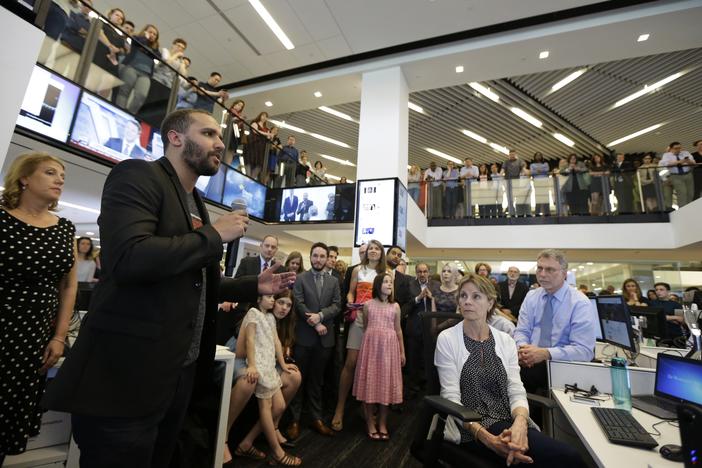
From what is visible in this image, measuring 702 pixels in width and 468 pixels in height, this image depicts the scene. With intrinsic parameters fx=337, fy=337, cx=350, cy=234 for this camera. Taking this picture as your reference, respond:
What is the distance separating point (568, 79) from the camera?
813cm

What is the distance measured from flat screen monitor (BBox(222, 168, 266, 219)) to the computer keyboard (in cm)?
588

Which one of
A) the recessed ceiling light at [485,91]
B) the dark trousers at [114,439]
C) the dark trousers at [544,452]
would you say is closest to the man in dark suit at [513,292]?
the dark trousers at [544,452]

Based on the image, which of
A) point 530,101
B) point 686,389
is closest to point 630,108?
point 530,101

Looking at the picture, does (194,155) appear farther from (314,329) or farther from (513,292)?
(513,292)

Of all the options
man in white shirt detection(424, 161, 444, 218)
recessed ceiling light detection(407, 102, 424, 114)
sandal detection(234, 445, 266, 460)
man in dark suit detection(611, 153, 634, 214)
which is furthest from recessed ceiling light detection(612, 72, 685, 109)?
sandal detection(234, 445, 266, 460)

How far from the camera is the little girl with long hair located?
241cm

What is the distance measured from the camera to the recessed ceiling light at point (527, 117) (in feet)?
30.9

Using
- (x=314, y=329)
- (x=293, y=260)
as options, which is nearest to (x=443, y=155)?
(x=293, y=260)

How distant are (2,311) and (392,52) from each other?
737cm

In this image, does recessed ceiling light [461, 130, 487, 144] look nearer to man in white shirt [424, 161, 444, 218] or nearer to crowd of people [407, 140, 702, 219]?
crowd of people [407, 140, 702, 219]

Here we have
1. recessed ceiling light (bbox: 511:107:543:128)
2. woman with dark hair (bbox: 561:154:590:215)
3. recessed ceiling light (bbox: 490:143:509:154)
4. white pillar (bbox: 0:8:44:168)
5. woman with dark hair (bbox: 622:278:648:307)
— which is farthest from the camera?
recessed ceiling light (bbox: 490:143:509:154)

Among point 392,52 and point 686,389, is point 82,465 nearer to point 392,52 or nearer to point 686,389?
point 686,389

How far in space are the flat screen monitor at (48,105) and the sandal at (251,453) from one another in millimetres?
3884

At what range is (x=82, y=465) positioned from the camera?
938 millimetres
